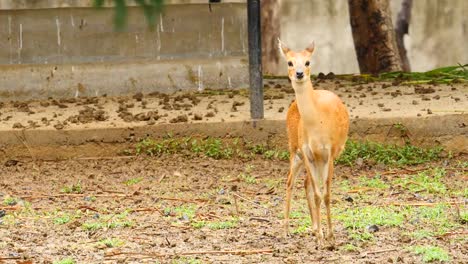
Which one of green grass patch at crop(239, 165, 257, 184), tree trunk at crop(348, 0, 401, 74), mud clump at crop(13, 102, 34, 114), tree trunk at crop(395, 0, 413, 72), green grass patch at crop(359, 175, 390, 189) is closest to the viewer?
green grass patch at crop(359, 175, 390, 189)

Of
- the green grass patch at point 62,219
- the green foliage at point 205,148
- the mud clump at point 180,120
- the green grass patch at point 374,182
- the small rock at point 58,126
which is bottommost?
the green grass patch at point 374,182

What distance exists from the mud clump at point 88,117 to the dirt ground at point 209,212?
20.2 inches

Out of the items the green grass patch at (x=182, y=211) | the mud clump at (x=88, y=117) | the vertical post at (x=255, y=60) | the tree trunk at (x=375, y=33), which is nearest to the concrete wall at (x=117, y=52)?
the mud clump at (x=88, y=117)

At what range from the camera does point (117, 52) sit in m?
11.4

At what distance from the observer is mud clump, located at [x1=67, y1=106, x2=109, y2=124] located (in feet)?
32.3

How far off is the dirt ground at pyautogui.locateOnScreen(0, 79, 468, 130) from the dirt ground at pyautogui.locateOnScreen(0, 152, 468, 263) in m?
0.53

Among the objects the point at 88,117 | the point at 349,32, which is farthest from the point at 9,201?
the point at 349,32

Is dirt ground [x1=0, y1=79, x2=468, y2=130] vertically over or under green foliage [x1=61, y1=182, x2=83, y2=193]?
over

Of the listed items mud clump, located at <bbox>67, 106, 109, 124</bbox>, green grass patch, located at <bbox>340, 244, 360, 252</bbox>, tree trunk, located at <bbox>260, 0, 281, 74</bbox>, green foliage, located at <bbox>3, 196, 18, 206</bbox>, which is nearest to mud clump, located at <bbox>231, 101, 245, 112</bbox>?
mud clump, located at <bbox>67, 106, 109, 124</bbox>

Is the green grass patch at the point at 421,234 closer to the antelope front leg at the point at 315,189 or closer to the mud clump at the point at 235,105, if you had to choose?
the antelope front leg at the point at 315,189

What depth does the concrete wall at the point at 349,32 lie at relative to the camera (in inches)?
724

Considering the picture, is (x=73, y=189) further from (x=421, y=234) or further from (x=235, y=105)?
(x=421, y=234)

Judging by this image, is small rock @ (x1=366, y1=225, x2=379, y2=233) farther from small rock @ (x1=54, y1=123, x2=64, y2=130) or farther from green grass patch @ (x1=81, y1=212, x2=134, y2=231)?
small rock @ (x1=54, y1=123, x2=64, y2=130)

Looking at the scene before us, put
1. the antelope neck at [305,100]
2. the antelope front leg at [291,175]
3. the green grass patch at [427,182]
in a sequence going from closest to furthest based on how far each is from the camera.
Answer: the antelope neck at [305,100]
the antelope front leg at [291,175]
the green grass patch at [427,182]
